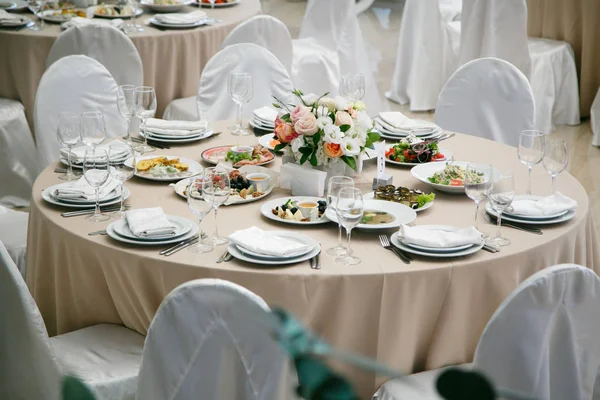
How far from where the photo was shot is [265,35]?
4.88m

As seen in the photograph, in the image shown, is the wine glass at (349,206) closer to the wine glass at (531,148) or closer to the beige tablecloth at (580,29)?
the wine glass at (531,148)

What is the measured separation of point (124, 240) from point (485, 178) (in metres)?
0.99

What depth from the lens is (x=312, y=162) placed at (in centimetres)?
262


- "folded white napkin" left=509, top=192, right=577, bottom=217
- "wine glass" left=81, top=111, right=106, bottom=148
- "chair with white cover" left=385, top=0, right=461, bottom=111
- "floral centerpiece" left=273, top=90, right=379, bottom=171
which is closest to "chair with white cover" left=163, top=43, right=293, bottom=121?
"wine glass" left=81, top=111, right=106, bottom=148

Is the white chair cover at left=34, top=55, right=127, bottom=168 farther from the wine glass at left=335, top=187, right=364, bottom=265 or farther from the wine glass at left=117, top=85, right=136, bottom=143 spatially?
the wine glass at left=335, top=187, right=364, bottom=265

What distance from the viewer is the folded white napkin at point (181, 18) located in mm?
5027

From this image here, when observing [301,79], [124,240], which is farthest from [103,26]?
[124,240]

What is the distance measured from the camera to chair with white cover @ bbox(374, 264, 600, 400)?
1888mm

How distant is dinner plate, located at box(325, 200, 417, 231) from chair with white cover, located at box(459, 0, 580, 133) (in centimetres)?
325

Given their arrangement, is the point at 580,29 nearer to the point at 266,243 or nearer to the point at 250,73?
the point at 250,73

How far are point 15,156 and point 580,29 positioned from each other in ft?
13.5

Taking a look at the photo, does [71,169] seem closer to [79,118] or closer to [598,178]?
[79,118]

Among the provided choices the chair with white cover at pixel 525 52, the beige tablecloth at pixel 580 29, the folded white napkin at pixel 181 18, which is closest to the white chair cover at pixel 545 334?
the folded white napkin at pixel 181 18

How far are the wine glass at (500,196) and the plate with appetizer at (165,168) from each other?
1021mm
